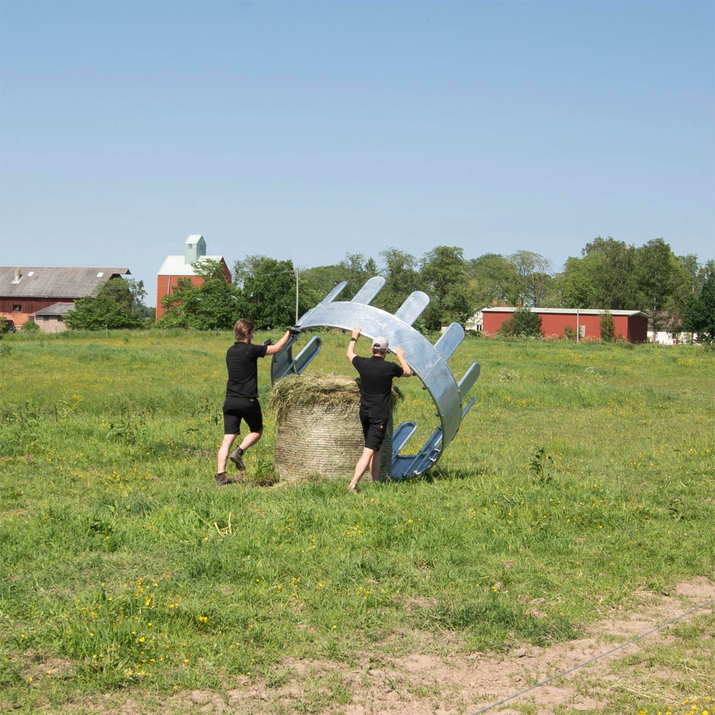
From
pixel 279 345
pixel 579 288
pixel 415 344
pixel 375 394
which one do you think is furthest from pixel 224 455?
pixel 579 288

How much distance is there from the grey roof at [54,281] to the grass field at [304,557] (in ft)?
329

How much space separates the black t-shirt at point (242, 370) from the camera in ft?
33.2

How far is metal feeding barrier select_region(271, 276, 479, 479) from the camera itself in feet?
31.2

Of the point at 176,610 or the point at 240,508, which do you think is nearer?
the point at 176,610

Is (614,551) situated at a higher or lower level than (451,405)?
lower

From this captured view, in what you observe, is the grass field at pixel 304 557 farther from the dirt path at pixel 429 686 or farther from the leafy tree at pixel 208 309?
the leafy tree at pixel 208 309

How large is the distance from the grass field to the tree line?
5169 cm

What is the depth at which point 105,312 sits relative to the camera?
78.8 metres

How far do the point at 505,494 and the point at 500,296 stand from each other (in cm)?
11546

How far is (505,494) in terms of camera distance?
9180 millimetres

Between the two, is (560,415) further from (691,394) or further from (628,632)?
(628,632)

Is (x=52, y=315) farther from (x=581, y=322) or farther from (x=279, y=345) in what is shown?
(x=279, y=345)

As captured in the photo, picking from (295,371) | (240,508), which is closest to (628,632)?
(240,508)

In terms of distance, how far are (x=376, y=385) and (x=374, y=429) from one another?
492mm
